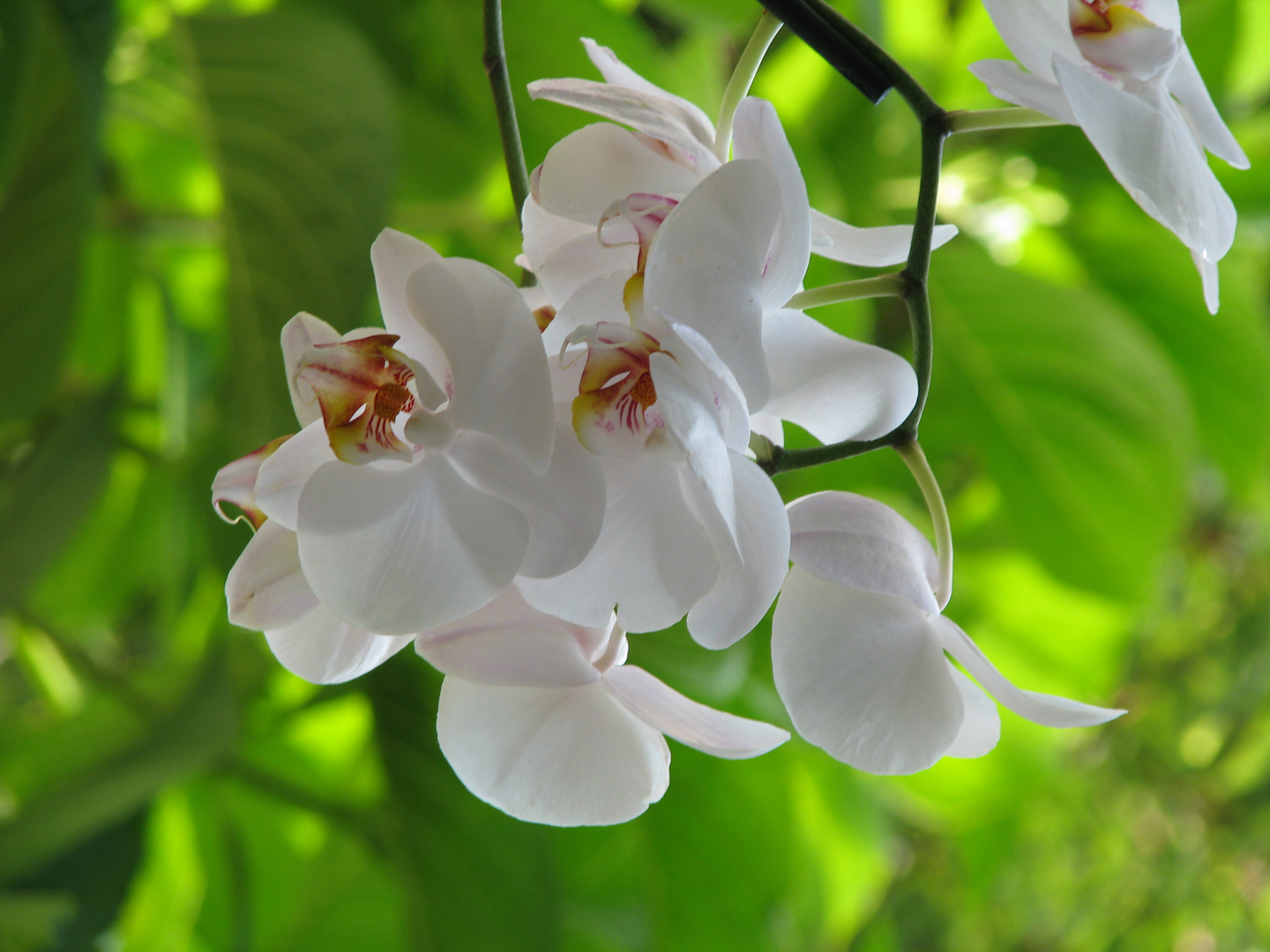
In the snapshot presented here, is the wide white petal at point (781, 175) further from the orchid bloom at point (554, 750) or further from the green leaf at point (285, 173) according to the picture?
the green leaf at point (285, 173)

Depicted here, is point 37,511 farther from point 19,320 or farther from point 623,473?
point 623,473

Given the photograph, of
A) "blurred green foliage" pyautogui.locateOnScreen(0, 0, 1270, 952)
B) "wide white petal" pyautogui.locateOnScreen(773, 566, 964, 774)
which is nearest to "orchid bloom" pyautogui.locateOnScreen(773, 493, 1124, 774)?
"wide white petal" pyautogui.locateOnScreen(773, 566, 964, 774)

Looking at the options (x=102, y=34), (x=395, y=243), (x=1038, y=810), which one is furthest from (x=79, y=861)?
(x=1038, y=810)

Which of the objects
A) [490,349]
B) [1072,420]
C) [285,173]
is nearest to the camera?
[490,349]

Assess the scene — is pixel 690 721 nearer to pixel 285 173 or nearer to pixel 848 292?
pixel 848 292

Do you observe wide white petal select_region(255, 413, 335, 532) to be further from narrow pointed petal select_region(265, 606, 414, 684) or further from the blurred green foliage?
the blurred green foliage

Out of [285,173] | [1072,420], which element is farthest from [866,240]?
[1072,420]
